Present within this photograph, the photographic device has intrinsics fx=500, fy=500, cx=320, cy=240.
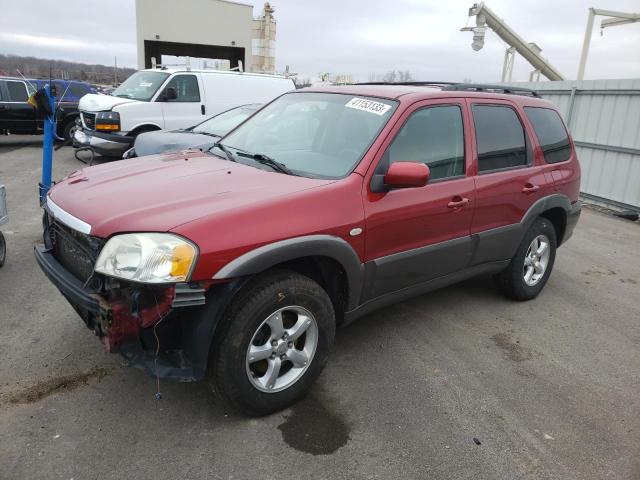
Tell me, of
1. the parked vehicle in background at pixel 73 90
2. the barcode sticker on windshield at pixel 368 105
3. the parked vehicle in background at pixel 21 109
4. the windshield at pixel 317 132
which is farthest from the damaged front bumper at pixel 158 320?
the parked vehicle in background at pixel 73 90

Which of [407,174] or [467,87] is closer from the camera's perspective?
[407,174]

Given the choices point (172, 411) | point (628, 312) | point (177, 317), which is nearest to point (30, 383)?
point (172, 411)

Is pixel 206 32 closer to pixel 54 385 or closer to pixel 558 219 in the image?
pixel 558 219

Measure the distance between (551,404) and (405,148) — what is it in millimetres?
1879

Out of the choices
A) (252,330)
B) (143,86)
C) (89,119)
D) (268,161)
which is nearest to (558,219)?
(268,161)

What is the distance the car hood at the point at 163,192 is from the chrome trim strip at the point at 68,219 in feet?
0.07

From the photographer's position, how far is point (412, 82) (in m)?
4.41

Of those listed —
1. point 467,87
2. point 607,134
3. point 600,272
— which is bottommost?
point 600,272

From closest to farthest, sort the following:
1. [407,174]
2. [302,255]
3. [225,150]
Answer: [302,255] < [407,174] < [225,150]

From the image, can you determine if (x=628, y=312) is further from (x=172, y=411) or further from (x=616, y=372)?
(x=172, y=411)

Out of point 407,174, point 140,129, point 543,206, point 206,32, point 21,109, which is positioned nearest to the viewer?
point 407,174

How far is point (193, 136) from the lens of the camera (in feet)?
23.3

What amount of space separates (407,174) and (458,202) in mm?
834

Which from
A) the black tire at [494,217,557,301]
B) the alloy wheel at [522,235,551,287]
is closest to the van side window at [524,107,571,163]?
the black tire at [494,217,557,301]
